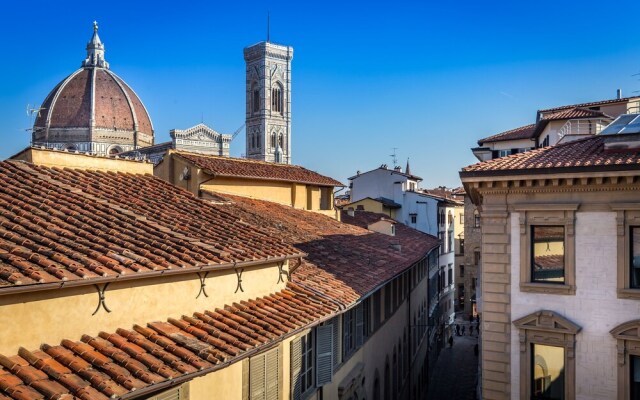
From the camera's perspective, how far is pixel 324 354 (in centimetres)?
1273

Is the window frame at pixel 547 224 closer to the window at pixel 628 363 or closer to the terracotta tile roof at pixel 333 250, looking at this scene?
the window at pixel 628 363

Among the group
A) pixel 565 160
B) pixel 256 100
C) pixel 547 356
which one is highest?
pixel 256 100

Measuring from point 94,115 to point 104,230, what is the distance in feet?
318

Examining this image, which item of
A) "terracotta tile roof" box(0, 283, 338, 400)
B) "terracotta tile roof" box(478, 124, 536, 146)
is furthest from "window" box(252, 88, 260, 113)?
"terracotta tile roof" box(0, 283, 338, 400)

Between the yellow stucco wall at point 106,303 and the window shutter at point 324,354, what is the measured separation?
3248 millimetres

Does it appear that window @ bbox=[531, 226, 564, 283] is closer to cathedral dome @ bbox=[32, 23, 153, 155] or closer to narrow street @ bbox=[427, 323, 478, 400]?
narrow street @ bbox=[427, 323, 478, 400]

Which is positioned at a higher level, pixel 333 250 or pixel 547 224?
pixel 547 224

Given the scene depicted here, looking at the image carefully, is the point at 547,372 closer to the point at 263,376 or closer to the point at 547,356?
the point at 547,356

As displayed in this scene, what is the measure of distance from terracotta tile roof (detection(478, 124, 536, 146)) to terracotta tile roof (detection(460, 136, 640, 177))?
1781 centimetres

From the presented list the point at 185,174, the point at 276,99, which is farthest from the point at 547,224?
the point at 276,99

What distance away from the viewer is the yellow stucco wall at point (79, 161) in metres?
10.8

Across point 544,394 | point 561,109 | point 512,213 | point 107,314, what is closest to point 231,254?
point 107,314

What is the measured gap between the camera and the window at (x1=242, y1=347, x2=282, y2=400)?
9.09 meters

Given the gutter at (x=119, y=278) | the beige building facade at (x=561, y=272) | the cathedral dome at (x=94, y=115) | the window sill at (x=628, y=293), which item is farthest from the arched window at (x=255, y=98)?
the gutter at (x=119, y=278)
